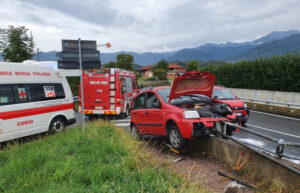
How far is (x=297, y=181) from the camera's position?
294cm

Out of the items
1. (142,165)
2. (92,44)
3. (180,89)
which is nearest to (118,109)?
(92,44)

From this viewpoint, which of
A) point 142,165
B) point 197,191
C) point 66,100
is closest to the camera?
point 197,191

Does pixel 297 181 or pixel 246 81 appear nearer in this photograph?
pixel 297 181

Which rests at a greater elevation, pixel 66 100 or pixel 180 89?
pixel 180 89

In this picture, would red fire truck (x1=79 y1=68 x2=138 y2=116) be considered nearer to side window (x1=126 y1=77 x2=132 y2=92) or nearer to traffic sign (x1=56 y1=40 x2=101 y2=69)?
side window (x1=126 y1=77 x2=132 y2=92)

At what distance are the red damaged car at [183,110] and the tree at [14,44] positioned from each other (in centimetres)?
1230

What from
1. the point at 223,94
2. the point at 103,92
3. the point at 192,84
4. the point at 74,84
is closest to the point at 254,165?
the point at 192,84

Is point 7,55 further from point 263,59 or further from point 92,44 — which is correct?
point 263,59

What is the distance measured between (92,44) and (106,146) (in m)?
3.80

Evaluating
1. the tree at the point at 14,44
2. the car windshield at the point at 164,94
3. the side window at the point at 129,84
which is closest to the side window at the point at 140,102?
the car windshield at the point at 164,94

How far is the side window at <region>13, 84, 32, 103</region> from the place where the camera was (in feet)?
19.7

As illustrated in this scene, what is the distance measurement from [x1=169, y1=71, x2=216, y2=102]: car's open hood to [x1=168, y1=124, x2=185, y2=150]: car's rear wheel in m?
0.80

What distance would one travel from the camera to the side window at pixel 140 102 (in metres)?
6.43

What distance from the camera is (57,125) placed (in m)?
7.34
